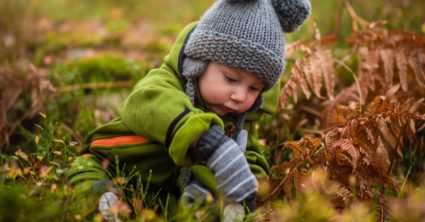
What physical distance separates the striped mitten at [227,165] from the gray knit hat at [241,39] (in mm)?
430

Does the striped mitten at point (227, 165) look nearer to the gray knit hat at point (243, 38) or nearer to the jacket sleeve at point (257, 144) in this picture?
the gray knit hat at point (243, 38)

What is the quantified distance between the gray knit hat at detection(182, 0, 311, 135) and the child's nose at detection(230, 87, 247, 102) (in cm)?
11

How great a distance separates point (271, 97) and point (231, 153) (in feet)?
3.38

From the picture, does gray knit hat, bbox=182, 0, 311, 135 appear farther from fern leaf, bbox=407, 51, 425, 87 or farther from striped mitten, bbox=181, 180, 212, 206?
fern leaf, bbox=407, 51, 425, 87

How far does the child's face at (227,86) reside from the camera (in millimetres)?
2680

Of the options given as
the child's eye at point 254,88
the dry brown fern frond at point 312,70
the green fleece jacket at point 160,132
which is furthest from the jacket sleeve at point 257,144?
the child's eye at point 254,88

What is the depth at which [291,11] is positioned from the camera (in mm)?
2881

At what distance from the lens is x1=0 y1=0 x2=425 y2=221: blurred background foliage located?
2.23 m

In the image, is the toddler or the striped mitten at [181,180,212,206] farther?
the striped mitten at [181,180,212,206]

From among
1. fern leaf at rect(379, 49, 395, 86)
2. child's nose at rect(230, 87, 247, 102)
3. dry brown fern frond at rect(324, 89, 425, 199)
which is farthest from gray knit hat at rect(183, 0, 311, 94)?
fern leaf at rect(379, 49, 395, 86)

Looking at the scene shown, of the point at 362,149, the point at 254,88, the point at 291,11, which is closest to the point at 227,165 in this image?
the point at 254,88

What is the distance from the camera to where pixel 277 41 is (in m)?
2.77

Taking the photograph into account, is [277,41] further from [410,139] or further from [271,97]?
[410,139]

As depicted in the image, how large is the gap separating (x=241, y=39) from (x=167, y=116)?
0.55 m
